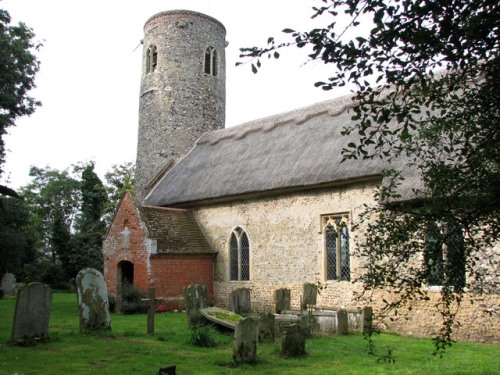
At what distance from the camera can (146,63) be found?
26.0 m

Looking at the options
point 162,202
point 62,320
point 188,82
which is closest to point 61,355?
point 62,320

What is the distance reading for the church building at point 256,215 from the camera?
541 inches

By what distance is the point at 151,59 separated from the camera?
84.7ft

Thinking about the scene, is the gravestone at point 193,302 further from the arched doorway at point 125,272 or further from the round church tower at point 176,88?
the round church tower at point 176,88

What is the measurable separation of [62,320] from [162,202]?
22.2 ft

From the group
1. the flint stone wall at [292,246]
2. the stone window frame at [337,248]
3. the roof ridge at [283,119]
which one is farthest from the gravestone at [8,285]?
the stone window frame at [337,248]

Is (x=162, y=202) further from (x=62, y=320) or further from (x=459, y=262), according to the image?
(x=459, y=262)

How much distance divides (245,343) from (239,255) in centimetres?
903

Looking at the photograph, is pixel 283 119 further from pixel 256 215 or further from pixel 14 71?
pixel 14 71

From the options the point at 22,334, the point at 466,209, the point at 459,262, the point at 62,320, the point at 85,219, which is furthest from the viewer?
the point at 85,219

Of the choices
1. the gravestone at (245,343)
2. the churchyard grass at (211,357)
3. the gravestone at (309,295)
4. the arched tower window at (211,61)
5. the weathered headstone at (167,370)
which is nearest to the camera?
the weathered headstone at (167,370)

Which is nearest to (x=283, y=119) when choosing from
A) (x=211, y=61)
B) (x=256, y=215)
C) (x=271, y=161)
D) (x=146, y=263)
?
(x=271, y=161)

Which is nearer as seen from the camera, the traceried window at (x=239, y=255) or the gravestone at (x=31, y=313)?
the gravestone at (x=31, y=313)

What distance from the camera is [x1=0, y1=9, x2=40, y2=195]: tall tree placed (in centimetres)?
1612
